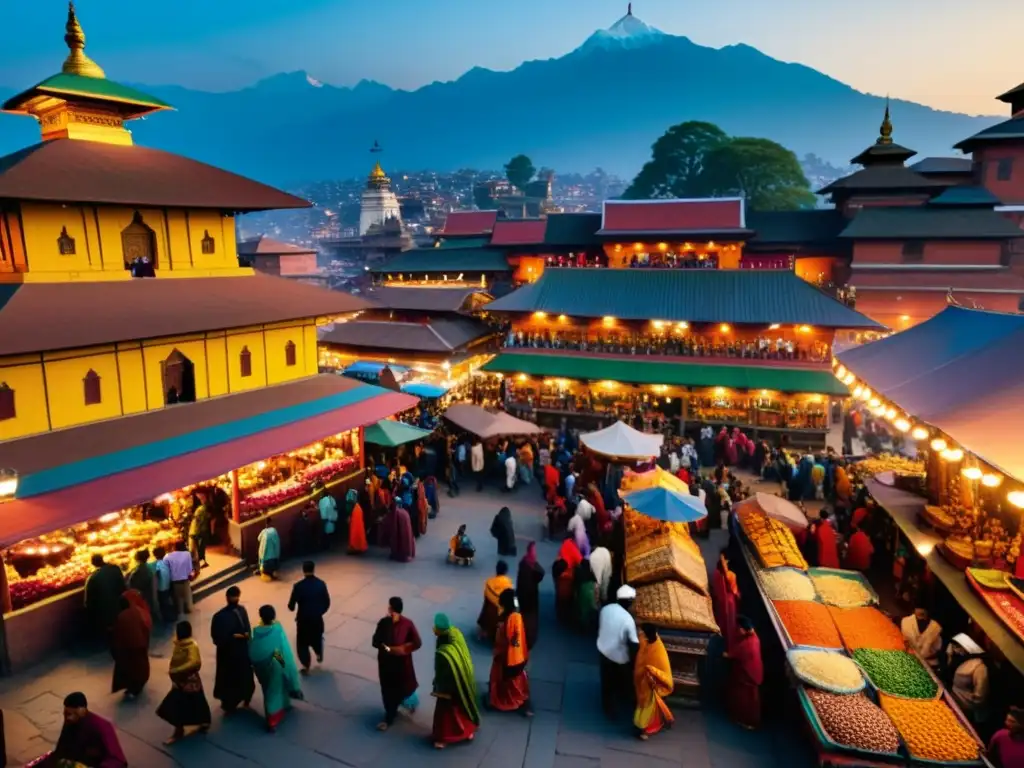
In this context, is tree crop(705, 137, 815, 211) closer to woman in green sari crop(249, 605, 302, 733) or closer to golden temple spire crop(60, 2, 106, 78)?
golden temple spire crop(60, 2, 106, 78)

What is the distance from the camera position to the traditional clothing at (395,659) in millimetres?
7723

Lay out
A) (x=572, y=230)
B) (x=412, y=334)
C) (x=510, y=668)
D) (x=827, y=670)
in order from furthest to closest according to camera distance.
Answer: (x=572, y=230), (x=412, y=334), (x=827, y=670), (x=510, y=668)

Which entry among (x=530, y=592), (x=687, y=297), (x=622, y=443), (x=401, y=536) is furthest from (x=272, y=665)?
(x=687, y=297)

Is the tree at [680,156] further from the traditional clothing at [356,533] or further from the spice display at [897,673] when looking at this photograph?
the spice display at [897,673]

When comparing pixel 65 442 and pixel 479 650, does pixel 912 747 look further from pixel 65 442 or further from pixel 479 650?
pixel 65 442

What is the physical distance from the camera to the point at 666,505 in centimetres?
1093

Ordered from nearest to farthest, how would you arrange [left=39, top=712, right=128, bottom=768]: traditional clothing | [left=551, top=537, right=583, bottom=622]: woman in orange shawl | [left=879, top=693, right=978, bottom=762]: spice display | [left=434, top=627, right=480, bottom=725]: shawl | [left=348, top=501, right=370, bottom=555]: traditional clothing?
[left=39, top=712, right=128, bottom=768]: traditional clothing → [left=879, top=693, right=978, bottom=762]: spice display → [left=434, top=627, right=480, bottom=725]: shawl → [left=551, top=537, right=583, bottom=622]: woman in orange shawl → [left=348, top=501, right=370, bottom=555]: traditional clothing

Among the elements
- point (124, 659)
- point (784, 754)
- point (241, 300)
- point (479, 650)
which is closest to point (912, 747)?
point (784, 754)

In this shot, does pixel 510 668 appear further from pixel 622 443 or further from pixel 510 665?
pixel 622 443

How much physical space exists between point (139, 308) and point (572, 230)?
1117 inches

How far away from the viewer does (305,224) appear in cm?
17188

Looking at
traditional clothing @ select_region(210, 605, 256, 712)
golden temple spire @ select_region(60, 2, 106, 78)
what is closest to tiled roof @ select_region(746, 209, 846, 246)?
golden temple spire @ select_region(60, 2, 106, 78)

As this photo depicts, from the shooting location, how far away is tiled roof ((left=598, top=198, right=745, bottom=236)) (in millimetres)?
31578

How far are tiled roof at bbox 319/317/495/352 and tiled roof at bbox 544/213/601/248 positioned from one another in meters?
8.84
